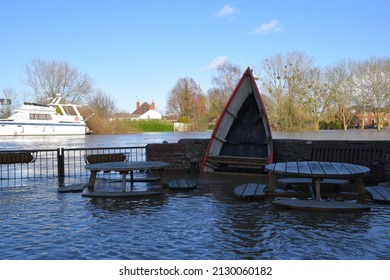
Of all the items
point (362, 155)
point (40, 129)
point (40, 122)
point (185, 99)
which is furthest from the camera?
point (185, 99)

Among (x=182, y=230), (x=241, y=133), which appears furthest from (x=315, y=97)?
(x=182, y=230)

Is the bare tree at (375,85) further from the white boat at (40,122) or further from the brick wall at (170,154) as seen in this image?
the brick wall at (170,154)

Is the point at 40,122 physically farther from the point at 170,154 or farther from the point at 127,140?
the point at 170,154

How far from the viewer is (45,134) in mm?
51156

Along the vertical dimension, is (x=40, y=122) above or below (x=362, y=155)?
above

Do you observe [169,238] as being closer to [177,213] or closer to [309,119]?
[177,213]

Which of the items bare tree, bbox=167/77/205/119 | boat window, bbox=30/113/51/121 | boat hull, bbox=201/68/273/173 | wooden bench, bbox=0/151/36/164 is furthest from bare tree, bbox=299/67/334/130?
wooden bench, bbox=0/151/36/164

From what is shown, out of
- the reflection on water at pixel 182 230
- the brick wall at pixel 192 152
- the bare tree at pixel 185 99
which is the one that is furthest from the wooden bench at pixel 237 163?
the bare tree at pixel 185 99

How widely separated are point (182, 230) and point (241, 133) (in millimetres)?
7373

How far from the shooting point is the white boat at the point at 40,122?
4978 cm

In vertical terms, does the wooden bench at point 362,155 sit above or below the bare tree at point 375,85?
below

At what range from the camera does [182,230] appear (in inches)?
196

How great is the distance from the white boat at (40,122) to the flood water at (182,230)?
45.6 m
